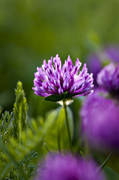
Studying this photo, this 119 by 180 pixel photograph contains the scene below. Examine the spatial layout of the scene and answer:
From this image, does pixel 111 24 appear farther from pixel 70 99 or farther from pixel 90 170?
pixel 90 170

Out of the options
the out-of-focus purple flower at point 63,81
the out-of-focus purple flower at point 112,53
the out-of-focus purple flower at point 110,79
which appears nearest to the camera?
the out-of-focus purple flower at point 110,79

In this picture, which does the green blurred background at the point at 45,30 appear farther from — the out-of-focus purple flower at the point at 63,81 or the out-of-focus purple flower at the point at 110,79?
the out-of-focus purple flower at the point at 110,79

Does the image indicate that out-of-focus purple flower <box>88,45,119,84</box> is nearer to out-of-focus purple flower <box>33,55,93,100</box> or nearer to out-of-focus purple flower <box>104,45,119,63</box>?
out-of-focus purple flower <box>104,45,119,63</box>

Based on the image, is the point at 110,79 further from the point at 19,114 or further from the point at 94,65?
the point at 94,65

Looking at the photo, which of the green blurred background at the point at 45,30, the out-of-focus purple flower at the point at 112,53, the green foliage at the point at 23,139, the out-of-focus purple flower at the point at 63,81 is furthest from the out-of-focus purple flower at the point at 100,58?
the out-of-focus purple flower at the point at 63,81

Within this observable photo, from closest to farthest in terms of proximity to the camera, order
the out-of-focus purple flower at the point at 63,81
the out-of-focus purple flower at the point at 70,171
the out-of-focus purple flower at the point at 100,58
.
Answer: the out-of-focus purple flower at the point at 70,171 → the out-of-focus purple flower at the point at 63,81 → the out-of-focus purple flower at the point at 100,58
